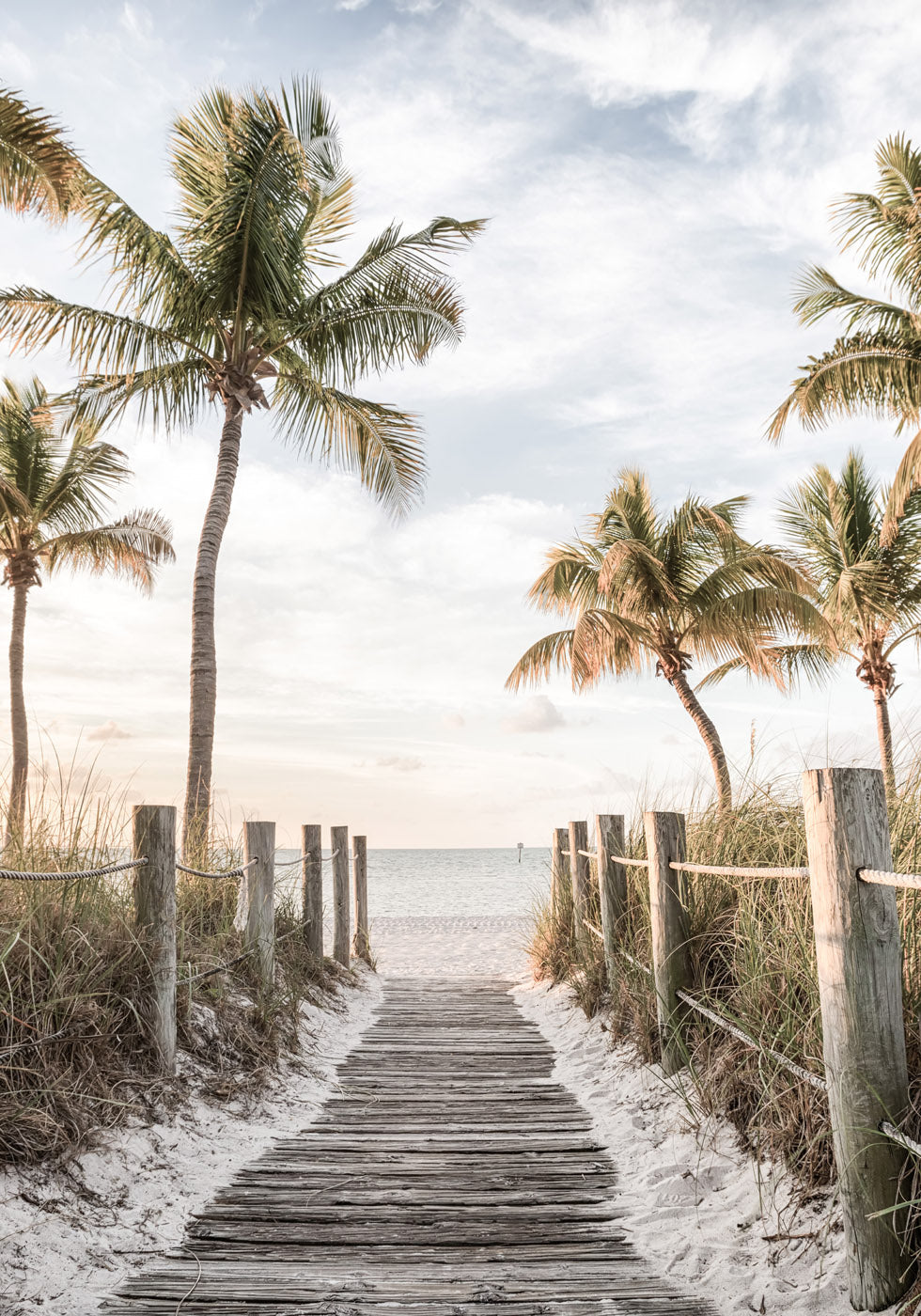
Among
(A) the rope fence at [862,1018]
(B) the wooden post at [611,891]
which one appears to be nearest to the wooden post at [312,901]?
(B) the wooden post at [611,891]

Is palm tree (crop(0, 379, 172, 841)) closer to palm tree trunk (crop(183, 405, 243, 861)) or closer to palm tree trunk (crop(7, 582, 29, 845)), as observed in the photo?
palm tree trunk (crop(7, 582, 29, 845))

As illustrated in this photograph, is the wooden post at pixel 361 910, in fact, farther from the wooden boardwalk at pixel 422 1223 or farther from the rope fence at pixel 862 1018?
the rope fence at pixel 862 1018

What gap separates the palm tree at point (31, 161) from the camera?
7.82 meters

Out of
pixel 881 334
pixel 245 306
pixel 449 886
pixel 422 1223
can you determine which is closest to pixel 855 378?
pixel 881 334

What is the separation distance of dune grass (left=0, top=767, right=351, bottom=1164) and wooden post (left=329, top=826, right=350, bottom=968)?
330 cm

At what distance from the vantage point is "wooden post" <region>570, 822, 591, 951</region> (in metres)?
7.48

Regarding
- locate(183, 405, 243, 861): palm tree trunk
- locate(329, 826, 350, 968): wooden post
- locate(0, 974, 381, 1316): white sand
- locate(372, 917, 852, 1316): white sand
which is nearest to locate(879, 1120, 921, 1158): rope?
locate(372, 917, 852, 1316): white sand

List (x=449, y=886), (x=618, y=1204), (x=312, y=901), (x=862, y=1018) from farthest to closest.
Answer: (x=449, y=886) < (x=312, y=901) < (x=618, y=1204) < (x=862, y=1018)

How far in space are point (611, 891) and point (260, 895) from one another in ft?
7.62

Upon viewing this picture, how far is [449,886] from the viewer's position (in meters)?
41.8

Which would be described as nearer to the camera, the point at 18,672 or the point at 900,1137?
the point at 900,1137

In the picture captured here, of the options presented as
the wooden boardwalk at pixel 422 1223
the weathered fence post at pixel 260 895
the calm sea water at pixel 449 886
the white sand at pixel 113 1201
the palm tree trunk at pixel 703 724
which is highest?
the palm tree trunk at pixel 703 724

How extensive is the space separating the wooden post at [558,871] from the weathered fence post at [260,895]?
11.3 ft

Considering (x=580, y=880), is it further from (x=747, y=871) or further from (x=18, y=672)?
(x=18, y=672)
